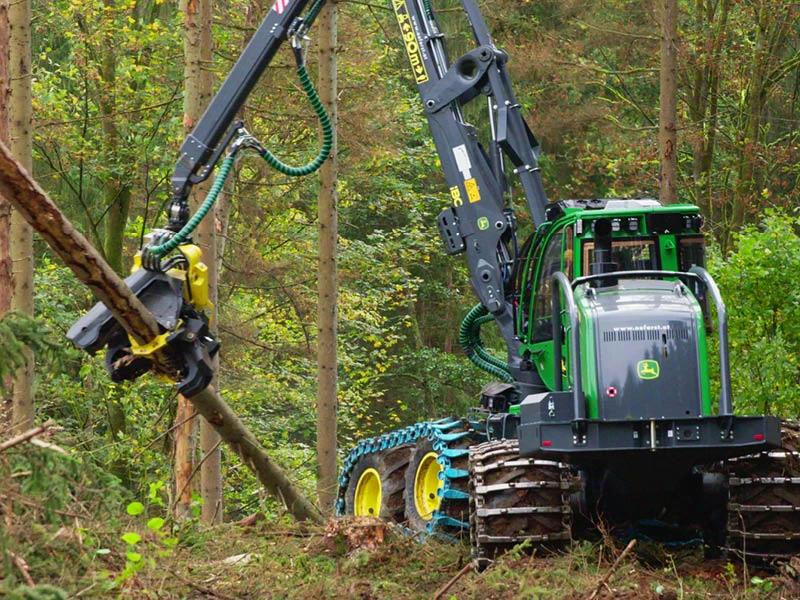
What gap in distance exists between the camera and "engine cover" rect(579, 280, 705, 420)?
854cm

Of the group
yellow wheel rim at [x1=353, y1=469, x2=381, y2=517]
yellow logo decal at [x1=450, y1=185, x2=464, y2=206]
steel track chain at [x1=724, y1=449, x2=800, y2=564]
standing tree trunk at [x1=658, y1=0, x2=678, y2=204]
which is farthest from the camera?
standing tree trunk at [x1=658, y1=0, x2=678, y2=204]

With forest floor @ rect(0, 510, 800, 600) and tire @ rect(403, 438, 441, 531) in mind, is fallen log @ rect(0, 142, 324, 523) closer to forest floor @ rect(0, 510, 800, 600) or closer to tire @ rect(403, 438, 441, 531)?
forest floor @ rect(0, 510, 800, 600)

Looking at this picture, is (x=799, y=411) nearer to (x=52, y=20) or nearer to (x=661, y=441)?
(x=661, y=441)

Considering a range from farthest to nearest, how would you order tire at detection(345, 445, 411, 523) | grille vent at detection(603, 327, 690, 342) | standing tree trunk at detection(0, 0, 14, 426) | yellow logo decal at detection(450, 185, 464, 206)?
standing tree trunk at detection(0, 0, 14, 426) → tire at detection(345, 445, 411, 523) → yellow logo decal at detection(450, 185, 464, 206) → grille vent at detection(603, 327, 690, 342)

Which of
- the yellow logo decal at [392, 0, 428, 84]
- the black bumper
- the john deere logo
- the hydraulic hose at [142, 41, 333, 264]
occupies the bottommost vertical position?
the black bumper

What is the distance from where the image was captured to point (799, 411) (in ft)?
49.6

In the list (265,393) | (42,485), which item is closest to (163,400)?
(265,393)

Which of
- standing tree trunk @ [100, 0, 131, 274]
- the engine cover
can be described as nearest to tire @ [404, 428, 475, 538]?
the engine cover

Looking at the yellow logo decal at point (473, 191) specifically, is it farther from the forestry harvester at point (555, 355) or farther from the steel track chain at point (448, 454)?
the steel track chain at point (448, 454)

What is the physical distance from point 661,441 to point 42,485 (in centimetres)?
439

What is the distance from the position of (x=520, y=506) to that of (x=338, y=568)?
1.41 metres

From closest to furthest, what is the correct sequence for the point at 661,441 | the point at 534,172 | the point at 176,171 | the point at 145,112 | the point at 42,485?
the point at 42,485, the point at 661,441, the point at 176,171, the point at 534,172, the point at 145,112

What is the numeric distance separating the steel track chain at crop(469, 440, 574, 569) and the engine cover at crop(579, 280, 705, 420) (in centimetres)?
67

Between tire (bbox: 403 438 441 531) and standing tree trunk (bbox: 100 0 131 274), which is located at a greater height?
standing tree trunk (bbox: 100 0 131 274)
